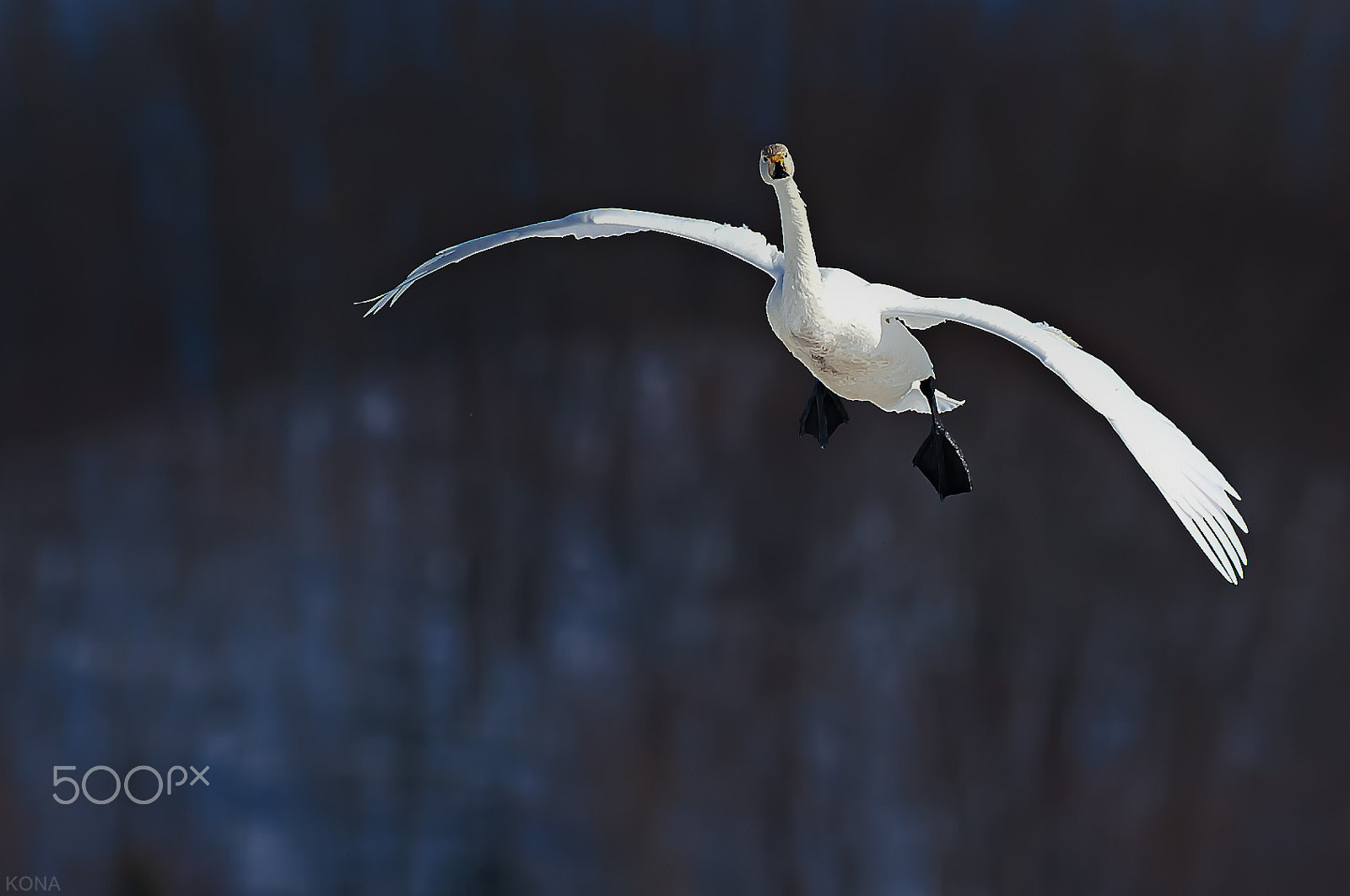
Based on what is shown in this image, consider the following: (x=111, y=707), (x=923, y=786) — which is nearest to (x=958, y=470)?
(x=923, y=786)

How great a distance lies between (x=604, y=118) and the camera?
11672mm

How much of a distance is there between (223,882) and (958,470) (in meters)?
8.63

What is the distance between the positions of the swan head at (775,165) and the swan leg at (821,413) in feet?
8.59

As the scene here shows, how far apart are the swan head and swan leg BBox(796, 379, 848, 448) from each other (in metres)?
2.62

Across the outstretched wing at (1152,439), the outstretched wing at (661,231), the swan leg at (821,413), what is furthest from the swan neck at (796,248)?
the swan leg at (821,413)

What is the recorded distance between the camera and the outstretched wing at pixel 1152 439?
5.88 meters

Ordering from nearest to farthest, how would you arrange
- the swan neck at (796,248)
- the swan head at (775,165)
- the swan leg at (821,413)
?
1. the swan head at (775,165)
2. the swan neck at (796,248)
3. the swan leg at (821,413)

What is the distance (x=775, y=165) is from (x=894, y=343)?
1123mm

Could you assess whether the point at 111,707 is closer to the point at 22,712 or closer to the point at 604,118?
the point at 22,712

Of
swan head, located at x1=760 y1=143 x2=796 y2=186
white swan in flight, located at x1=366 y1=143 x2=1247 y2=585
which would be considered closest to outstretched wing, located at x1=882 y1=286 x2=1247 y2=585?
white swan in flight, located at x1=366 y1=143 x2=1247 y2=585

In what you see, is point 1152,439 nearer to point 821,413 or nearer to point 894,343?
point 894,343

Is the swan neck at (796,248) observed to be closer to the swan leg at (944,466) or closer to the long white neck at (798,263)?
the long white neck at (798,263)

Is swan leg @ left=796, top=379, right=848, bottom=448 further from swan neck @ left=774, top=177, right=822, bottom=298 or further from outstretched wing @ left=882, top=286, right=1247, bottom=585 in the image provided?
outstretched wing @ left=882, top=286, right=1247, bottom=585

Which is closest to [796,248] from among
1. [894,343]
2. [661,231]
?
[894,343]
